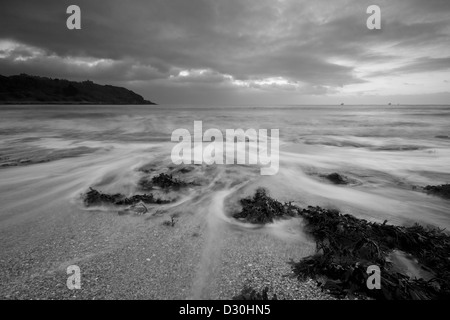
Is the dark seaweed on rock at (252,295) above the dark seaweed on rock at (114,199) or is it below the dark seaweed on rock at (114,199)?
below

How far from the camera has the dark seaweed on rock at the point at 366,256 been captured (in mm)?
2498

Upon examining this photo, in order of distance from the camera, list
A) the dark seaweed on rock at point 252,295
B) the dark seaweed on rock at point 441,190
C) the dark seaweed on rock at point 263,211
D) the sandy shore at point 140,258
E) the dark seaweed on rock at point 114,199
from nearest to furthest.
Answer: the dark seaweed on rock at point 252,295, the sandy shore at point 140,258, the dark seaweed on rock at point 263,211, the dark seaweed on rock at point 114,199, the dark seaweed on rock at point 441,190

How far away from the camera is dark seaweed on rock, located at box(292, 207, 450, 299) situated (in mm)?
2498

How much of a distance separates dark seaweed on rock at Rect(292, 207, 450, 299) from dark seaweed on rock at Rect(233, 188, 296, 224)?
0.42 metres

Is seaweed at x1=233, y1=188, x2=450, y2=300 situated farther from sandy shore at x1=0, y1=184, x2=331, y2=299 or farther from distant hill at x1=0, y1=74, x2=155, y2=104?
distant hill at x1=0, y1=74, x2=155, y2=104

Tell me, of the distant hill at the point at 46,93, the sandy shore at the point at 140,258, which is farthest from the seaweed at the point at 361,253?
the distant hill at the point at 46,93

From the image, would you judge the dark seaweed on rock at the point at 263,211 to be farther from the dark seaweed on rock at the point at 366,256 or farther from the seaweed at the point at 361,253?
the dark seaweed on rock at the point at 366,256

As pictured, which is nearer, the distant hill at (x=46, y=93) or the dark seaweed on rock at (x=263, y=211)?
the dark seaweed on rock at (x=263, y=211)

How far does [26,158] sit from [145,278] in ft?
26.6

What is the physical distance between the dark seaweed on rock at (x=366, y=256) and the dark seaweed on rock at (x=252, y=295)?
503mm

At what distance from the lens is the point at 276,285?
2600 mm
